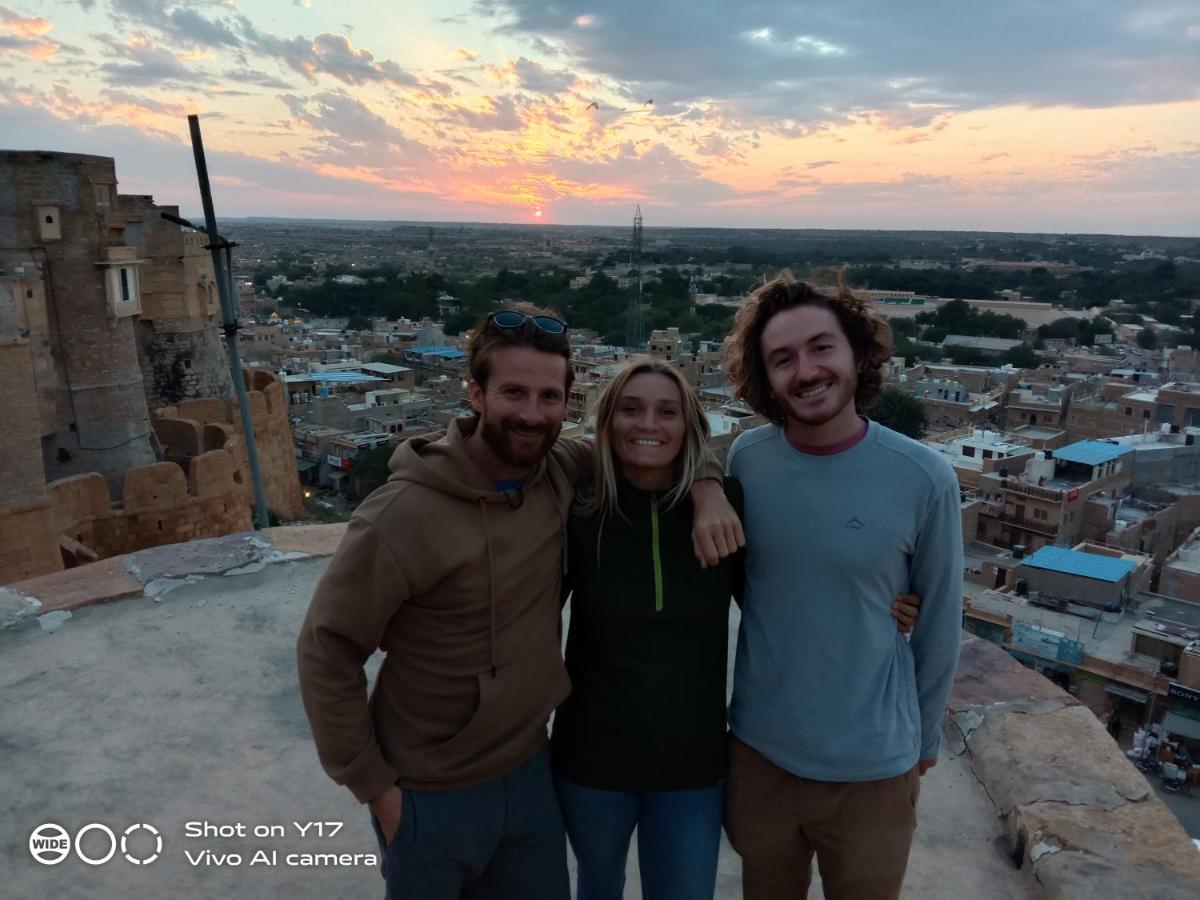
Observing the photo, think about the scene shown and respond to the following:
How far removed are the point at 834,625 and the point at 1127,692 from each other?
39.8 ft

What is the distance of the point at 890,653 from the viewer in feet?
4.94

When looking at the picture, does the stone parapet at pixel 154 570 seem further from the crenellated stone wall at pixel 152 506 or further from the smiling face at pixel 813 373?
the crenellated stone wall at pixel 152 506

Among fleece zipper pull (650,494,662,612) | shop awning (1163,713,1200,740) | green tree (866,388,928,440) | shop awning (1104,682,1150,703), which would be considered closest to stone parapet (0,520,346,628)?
fleece zipper pull (650,494,662,612)

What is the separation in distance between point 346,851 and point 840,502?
1.30m

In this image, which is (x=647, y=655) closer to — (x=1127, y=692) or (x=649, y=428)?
(x=649, y=428)

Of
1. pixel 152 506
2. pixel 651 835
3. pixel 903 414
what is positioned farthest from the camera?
pixel 903 414

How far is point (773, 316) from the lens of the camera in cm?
159

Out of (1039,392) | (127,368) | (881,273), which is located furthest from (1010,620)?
(881,273)

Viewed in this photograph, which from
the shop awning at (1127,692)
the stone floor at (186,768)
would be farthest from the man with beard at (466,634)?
the shop awning at (1127,692)

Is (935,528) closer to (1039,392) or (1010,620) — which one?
(1010,620)

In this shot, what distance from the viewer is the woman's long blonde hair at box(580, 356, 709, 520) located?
1536 millimetres

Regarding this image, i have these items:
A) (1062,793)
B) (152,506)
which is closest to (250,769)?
(1062,793)

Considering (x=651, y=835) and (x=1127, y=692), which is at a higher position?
(x=651, y=835)

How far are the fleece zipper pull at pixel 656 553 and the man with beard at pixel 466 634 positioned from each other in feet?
0.28
